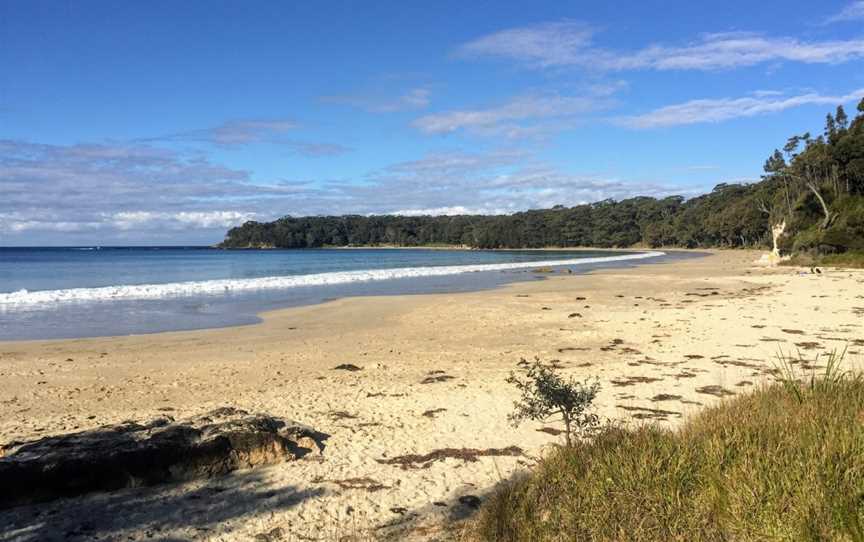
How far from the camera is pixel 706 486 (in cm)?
377

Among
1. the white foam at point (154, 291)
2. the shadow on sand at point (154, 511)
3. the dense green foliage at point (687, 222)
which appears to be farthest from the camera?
the dense green foliage at point (687, 222)

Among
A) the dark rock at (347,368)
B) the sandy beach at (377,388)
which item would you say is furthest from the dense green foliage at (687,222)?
the dark rock at (347,368)

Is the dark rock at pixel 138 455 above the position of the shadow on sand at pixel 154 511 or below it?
above

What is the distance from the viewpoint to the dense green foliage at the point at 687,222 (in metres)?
42.2

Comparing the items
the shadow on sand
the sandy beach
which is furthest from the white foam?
the shadow on sand

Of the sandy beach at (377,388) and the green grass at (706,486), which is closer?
the green grass at (706,486)

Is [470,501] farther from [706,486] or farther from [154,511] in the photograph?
[154,511]

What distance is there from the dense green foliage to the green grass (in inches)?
1498

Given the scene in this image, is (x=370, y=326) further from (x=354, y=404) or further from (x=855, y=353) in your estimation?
(x=855, y=353)

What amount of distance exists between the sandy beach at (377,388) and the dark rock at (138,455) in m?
0.15

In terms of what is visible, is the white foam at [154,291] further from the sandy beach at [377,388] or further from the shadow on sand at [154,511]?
the shadow on sand at [154,511]

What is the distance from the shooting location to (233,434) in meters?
5.98

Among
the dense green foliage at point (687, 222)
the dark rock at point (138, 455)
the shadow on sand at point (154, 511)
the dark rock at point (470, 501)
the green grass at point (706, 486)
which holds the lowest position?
the dark rock at point (470, 501)

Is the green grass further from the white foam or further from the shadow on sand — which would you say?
the white foam
